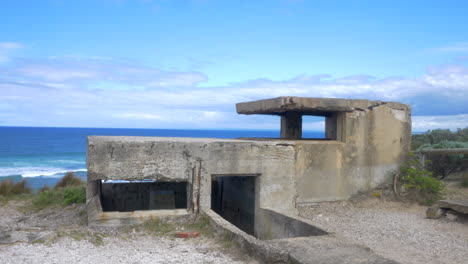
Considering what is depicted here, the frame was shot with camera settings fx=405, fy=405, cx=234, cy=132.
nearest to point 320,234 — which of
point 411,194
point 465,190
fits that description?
point 411,194

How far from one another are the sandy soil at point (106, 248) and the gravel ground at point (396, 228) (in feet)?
5.39

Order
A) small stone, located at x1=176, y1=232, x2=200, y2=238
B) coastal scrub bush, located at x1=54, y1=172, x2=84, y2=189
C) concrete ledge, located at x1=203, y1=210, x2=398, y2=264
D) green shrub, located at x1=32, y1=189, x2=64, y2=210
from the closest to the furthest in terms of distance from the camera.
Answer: concrete ledge, located at x1=203, y1=210, x2=398, y2=264
small stone, located at x1=176, y1=232, x2=200, y2=238
green shrub, located at x1=32, y1=189, x2=64, y2=210
coastal scrub bush, located at x1=54, y1=172, x2=84, y2=189

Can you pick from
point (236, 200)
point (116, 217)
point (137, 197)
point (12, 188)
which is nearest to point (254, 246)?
point (116, 217)

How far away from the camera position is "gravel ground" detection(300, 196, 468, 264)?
18.4 feet

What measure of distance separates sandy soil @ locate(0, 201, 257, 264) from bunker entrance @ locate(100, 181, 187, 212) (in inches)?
125

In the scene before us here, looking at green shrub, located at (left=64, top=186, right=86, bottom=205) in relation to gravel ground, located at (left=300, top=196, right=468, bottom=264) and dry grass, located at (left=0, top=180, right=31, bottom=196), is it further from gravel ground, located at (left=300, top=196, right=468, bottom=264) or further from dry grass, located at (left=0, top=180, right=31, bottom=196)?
gravel ground, located at (left=300, top=196, right=468, bottom=264)

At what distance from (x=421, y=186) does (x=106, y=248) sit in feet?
22.1

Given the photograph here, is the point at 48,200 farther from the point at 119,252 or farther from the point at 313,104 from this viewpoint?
the point at 313,104

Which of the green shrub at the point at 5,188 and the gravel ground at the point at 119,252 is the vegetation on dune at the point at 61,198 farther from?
the gravel ground at the point at 119,252

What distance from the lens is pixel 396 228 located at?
696 centimetres

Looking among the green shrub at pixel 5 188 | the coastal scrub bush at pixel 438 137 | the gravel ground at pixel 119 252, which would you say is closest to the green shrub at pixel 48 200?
the green shrub at pixel 5 188

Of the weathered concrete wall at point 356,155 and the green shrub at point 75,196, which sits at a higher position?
the weathered concrete wall at point 356,155

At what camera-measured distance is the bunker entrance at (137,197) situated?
32.0ft

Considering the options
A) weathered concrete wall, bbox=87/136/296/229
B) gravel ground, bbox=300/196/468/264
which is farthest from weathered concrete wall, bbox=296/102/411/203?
weathered concrete wall, bbox=87/136/296/229
